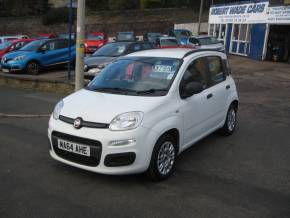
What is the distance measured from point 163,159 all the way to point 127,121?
0.79 m

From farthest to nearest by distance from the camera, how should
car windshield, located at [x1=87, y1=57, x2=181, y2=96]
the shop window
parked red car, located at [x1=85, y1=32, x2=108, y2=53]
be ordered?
the shop window → parked red car, located at [x1=85, y1=32, x2=108, y2=53] → car windshield, located at [x1=87, y1=57, x2=181, y2=96]

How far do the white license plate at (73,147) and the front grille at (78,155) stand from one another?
0.04 metres

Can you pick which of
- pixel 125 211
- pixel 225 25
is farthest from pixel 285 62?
pixel 125 211

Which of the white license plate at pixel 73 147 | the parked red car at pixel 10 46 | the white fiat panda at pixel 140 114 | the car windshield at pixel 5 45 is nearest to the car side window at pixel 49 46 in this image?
the parked red car at pixel 10 46

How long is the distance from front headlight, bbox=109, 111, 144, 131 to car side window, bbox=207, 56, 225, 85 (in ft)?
6.87

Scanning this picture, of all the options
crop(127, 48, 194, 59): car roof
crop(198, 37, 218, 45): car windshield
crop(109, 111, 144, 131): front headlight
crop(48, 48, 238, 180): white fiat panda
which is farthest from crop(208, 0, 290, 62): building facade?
crop(109, 111, 144, 131): front headlight

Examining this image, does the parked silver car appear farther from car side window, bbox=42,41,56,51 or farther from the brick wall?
the brick wall

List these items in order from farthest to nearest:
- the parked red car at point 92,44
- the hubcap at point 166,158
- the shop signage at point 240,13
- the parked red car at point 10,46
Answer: the parked red car at point 92,44
the shop signage at point 240,13
the parked red car at point 10,46
the hubcap at point 166,158

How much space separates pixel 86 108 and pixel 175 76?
1377 millimetres

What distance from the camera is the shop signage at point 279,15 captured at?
21816mm

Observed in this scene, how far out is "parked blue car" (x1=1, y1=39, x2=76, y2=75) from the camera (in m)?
15.0

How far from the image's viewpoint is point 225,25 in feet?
99.2

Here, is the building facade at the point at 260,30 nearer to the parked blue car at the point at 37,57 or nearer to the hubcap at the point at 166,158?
the parked blue car at the point at 37,57

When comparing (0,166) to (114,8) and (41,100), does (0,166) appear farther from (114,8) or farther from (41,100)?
(114,8)
